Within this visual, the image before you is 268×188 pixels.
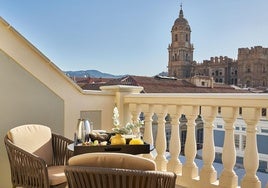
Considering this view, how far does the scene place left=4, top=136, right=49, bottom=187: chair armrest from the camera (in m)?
2.22

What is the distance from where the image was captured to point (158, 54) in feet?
15.5

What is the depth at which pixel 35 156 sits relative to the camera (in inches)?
87.7

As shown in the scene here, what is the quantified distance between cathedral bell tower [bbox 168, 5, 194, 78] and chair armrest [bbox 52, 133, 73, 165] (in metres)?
1.69

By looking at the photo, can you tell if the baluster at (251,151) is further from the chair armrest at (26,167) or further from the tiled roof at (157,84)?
the chair armrest at (26,167)

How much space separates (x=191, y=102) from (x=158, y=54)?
2.25 m

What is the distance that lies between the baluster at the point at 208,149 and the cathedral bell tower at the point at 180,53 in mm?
1321

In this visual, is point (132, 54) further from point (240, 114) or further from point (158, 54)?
point (240, 114)

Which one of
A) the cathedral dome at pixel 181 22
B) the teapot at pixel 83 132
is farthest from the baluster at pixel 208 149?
the cathedral dome at pixel 181 22

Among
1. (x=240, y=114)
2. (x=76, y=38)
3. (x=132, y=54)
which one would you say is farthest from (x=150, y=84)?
(x=76, y=38)

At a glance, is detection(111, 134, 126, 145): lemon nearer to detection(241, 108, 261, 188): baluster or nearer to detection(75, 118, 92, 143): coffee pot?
detection(75, 118, 92, 143): coffee pot

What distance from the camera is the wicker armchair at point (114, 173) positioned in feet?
4.92

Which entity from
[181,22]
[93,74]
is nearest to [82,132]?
[93,74]

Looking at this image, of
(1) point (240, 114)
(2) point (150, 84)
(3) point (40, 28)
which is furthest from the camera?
(3) point (40, 28)

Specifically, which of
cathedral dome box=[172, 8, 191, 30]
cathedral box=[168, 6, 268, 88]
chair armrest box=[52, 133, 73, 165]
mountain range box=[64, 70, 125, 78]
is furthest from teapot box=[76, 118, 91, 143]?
cathedral dome box=[172, 8, 191, 30]
